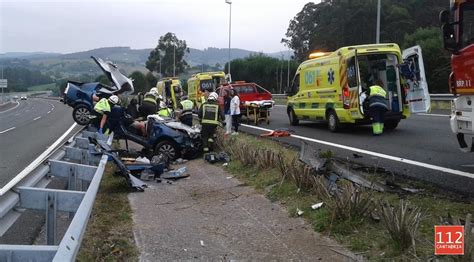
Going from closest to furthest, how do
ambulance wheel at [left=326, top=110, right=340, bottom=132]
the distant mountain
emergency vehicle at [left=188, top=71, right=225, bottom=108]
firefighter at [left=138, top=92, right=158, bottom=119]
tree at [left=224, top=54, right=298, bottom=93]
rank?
ambulance wheel at [left=326, top=110, right=340, bottom=132] → firefighter at [left=138, top=92, right=158, bottom=119] → emergency vehicle at [left=188, top=71, right=225, bottom=108] → tree at [left=224, top=54, right=298, bottom=93] → the distant mountain

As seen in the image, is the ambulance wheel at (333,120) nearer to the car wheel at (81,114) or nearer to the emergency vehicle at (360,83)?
the emergency vehicle at (360,83)

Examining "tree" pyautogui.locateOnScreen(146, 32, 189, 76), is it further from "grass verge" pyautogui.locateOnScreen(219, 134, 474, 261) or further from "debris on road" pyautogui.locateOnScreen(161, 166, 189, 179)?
"grass verge" pyautogui.locateOnScreen(219, 134, 474, 261)

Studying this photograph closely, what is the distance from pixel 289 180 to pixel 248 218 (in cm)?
133

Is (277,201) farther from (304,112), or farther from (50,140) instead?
(50,140)

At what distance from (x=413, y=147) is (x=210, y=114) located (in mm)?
4809

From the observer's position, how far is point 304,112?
1783 cm

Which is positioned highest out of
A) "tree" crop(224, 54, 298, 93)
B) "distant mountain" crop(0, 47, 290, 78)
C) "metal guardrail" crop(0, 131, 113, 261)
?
"distant mountain" crop(0, 47, 290, 78)

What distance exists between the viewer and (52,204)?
4.44m

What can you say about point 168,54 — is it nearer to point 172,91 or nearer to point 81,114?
point 172,91

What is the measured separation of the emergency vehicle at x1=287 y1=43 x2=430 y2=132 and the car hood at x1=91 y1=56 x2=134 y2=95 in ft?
20.2

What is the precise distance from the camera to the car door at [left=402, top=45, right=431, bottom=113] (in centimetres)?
1281

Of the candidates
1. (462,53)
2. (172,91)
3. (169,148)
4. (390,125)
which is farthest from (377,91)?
(172,91)

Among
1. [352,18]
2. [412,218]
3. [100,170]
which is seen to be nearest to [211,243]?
[100,170]

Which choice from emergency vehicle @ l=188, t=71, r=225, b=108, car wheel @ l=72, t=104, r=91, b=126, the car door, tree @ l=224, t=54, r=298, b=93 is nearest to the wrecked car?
car wheel @ l=72, t=104, r=91, b=126
